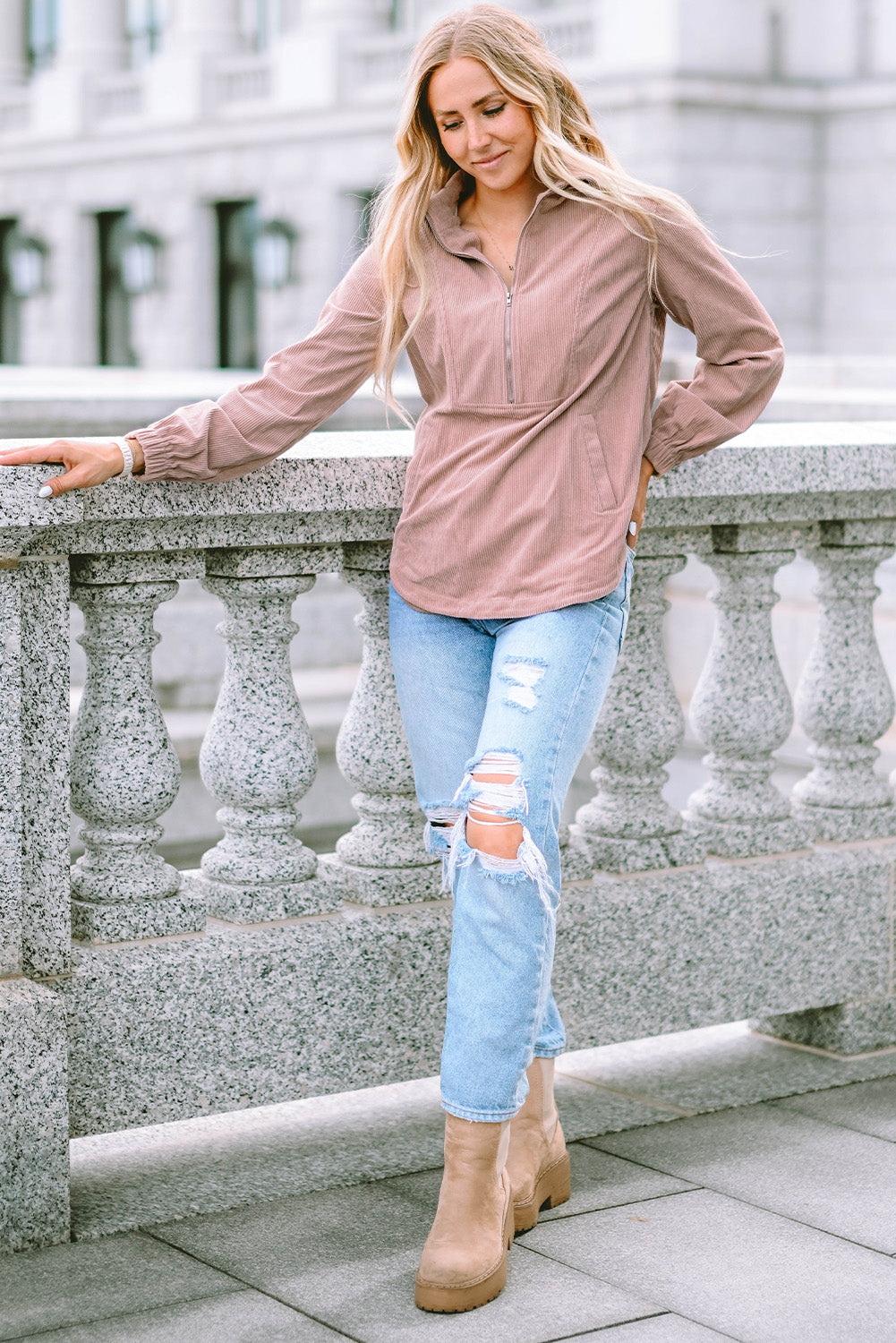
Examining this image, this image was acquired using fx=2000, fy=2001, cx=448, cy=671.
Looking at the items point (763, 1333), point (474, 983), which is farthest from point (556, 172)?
point (763, 1333)

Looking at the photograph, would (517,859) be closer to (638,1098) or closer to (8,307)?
(638,1098)

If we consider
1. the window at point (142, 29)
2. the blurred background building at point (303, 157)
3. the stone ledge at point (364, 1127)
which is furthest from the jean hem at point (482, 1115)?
the window at point (142, 29)

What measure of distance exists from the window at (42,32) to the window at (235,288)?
31.2ft

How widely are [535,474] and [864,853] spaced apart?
5.38ft

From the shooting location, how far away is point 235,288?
31.0m

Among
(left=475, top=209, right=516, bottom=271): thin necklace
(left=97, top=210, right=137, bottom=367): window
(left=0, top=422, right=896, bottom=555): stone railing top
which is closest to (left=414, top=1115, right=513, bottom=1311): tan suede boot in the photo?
(left=0, top=422, right=896, bottom=555): stone railing top

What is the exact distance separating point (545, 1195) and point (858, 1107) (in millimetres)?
921

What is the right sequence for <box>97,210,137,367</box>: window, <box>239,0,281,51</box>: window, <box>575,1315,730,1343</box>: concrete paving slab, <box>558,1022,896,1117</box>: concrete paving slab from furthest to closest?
<box>97,210,137,367</box>: window → <box>239,0,281,51</box>: window → <box>558,1022,896,1117</box>: concrete paving slab → <box>575,1315,730,1343</box>: concrete paving slab

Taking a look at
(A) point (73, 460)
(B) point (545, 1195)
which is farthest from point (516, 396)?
(B) point (545, 1195)

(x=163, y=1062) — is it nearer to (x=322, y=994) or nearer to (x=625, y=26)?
(x=322, y=994)

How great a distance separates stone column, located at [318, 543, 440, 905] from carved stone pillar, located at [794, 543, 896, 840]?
3.36ft

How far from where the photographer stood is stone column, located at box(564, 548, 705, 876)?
13.4 feet

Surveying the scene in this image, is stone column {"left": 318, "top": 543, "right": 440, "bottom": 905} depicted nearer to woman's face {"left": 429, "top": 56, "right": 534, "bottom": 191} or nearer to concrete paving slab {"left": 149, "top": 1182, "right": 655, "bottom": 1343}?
concrete paving slab {"left": 149, "top": 1182, "right": 655, "bottom": 1343}

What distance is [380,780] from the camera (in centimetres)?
387
